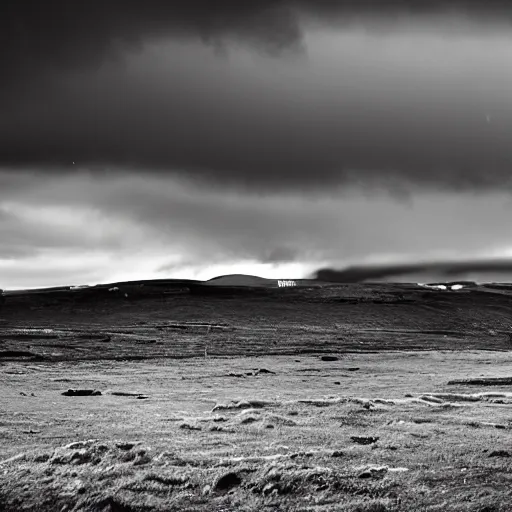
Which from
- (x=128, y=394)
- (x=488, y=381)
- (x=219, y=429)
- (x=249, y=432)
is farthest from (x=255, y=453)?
(x=488, y=381)

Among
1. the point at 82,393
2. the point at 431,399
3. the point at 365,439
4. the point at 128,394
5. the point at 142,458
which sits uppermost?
the point at 142,458

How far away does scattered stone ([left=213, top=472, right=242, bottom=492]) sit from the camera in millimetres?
17875

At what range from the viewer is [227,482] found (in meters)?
18.1

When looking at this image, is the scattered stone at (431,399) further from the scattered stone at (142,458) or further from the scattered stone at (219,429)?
the scattered stone at (142,458)

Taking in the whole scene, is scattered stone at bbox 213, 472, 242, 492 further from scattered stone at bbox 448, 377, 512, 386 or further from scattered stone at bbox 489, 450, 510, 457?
scattered stone at bbox 448, 377, 512, 386

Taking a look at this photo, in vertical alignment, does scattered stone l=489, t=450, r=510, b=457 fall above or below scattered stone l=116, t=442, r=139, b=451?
below

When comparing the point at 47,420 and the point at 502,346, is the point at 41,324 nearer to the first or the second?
the point at 502,346

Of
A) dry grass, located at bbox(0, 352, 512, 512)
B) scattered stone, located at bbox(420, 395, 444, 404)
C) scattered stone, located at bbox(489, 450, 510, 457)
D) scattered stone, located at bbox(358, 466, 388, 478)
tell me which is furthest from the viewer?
scattered stone, located at bbox(420, 395, 444, 404)

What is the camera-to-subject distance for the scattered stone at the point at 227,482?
17875 millimetres

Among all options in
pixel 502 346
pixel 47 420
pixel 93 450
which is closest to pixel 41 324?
pixel 502 346

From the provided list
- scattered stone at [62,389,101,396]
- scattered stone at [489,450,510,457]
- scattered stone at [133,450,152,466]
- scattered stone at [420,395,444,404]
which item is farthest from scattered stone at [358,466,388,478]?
scattered stone at [62,389,101,396]

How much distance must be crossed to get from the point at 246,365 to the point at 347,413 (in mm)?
44882

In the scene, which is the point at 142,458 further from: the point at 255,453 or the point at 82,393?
the point at 82,393

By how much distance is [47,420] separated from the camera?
30359mm
